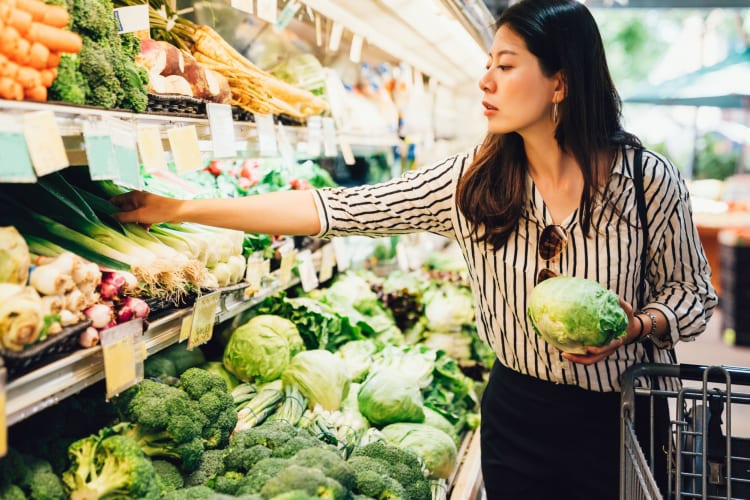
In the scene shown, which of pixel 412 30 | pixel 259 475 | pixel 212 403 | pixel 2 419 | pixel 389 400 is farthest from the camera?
pixel 412 30

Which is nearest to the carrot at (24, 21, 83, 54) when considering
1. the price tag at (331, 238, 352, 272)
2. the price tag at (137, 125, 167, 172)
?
the price tag at (137, 125, 167, 172)

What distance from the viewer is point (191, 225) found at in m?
2.30

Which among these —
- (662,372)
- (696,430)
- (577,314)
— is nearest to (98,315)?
(577,314)

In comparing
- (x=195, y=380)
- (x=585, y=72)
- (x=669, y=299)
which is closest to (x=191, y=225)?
(x=195, y=380)

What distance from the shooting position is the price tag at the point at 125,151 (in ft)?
4.89

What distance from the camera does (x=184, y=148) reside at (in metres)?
1.81

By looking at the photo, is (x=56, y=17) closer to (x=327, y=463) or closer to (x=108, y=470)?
(x=108, y=470)

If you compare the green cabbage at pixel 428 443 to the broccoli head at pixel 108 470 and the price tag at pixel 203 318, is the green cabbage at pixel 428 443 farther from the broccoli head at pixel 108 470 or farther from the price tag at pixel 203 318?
the broccoli head at pixel 108 470

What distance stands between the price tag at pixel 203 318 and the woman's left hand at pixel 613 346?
99cm

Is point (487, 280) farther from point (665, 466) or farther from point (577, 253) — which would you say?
point (665, 466)

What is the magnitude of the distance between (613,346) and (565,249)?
0.29 m

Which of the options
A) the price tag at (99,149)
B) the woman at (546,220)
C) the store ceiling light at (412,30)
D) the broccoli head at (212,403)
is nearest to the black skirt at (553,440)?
the woman at (546,220)

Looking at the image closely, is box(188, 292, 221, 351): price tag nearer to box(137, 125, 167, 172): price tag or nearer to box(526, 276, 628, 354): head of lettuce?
box(137, 125, 167, 172): price tag

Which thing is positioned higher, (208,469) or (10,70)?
(10,70)
